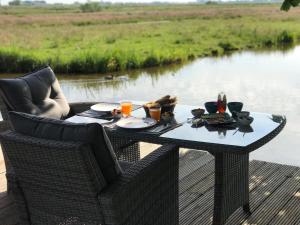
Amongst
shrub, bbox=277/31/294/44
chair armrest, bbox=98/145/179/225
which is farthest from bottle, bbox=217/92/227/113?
shrub, bbox=277/31/294/44

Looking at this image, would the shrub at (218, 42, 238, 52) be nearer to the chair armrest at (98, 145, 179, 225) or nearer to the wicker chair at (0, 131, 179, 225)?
the chair armrest at (98, 145, 179, 225)

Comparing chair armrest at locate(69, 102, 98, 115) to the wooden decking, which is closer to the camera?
the wooden decking

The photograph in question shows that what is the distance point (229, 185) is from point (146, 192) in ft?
2.14

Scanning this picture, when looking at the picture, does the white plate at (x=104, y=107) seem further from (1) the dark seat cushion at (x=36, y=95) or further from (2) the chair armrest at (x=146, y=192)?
(2) the chair armrest at (x=146, y=192)

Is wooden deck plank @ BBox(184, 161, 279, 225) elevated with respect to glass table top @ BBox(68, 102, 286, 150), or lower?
lower

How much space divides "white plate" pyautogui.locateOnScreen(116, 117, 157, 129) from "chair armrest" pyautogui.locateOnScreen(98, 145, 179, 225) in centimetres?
33

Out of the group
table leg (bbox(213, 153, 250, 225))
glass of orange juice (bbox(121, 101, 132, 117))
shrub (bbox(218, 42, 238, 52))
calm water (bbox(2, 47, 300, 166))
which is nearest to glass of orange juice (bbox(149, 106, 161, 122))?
glass of orange juice (bbox(121, 101, 132, 117))

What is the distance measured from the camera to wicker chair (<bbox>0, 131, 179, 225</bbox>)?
1.92m

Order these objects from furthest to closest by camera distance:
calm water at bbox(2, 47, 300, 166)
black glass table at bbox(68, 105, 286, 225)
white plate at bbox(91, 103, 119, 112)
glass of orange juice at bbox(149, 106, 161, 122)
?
calm water at bbox(2, 47, 300, 166) → white plate at bbox(91, 103, 119, 112) → glass of orange juice at bbox(149, 106, 161, 122) → black glass table at bbox(68, 105, 286, 225)

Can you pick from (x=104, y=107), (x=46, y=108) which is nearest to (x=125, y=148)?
(x=104, y=107)

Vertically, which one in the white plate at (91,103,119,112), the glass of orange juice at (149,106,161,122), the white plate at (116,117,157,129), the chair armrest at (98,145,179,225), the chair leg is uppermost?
the glass of orange juice at (149,106,161,122)

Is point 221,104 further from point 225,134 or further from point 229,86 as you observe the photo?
point 229,86

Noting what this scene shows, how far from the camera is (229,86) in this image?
868 cm

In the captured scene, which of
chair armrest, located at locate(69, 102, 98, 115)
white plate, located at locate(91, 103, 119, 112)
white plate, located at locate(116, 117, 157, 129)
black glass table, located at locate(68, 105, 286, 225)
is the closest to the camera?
black glass table, located at locate(68, 105, 286, 225)
